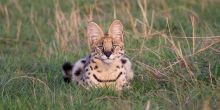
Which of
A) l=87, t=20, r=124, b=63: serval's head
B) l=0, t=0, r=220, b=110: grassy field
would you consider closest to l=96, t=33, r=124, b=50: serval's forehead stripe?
l=87, t=20, r=124, b=63: serval's head

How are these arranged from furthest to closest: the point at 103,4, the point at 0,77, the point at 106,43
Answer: the point at 103,4
the point at 0,77
the point at 106,43

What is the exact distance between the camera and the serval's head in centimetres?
754

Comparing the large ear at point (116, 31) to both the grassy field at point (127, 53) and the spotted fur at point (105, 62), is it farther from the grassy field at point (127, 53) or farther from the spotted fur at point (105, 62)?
the grassy field at point (127, 53)

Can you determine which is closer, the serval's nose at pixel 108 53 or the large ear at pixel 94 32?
the serval's nose at pixel 108 53

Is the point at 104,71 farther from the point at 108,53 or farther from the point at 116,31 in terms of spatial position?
the point at 116,31

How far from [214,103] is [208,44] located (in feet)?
6.17

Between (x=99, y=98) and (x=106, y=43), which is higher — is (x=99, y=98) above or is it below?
below

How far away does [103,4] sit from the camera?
1292 centimetres

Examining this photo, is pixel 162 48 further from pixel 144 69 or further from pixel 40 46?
pixel 40 46

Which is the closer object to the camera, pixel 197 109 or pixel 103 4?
pixel 197 109

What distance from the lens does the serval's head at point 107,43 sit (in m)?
7.54

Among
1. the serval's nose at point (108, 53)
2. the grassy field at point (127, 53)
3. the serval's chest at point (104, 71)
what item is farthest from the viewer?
the serval's chest at point (104, 71)

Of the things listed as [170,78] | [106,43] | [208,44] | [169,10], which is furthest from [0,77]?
[169,10]

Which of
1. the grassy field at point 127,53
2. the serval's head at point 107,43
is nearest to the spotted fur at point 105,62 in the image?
the serval's head at point 107,43
